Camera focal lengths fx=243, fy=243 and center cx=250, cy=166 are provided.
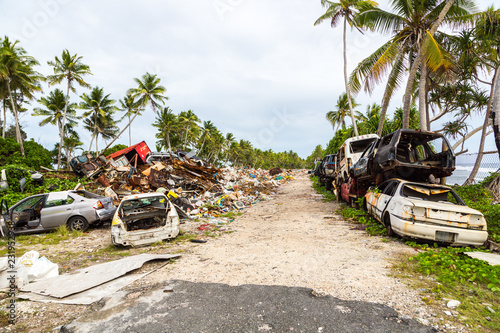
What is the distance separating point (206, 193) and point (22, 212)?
23.7 feet

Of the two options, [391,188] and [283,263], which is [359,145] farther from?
[283,263]

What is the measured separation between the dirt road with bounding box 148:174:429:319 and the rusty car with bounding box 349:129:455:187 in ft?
6.38

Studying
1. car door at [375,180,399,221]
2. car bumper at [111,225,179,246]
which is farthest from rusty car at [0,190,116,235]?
car door at [375,180,399,221]

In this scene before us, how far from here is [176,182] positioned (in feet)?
45.7

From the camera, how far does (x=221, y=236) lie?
6.72 meters

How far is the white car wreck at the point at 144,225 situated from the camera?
556 centimetres

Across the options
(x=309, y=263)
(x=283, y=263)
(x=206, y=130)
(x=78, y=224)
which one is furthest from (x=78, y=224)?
(x=206, y=130)

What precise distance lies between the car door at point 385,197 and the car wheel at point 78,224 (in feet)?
28.5

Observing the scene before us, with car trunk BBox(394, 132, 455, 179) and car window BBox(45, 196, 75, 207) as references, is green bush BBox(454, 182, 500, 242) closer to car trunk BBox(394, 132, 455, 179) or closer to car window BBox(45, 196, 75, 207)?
car trunk BBox(394, 132, 455, 179)

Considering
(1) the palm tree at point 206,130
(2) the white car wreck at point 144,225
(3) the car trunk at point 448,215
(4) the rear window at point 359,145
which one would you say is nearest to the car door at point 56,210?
(2) the white car wreck at point 144,225

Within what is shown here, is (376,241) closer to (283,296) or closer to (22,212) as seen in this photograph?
(283,296)

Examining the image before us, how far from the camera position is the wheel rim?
7.72 meters

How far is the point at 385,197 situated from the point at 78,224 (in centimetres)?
908

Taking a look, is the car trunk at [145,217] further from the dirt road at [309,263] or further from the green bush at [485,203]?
the green bush at [485,203]
